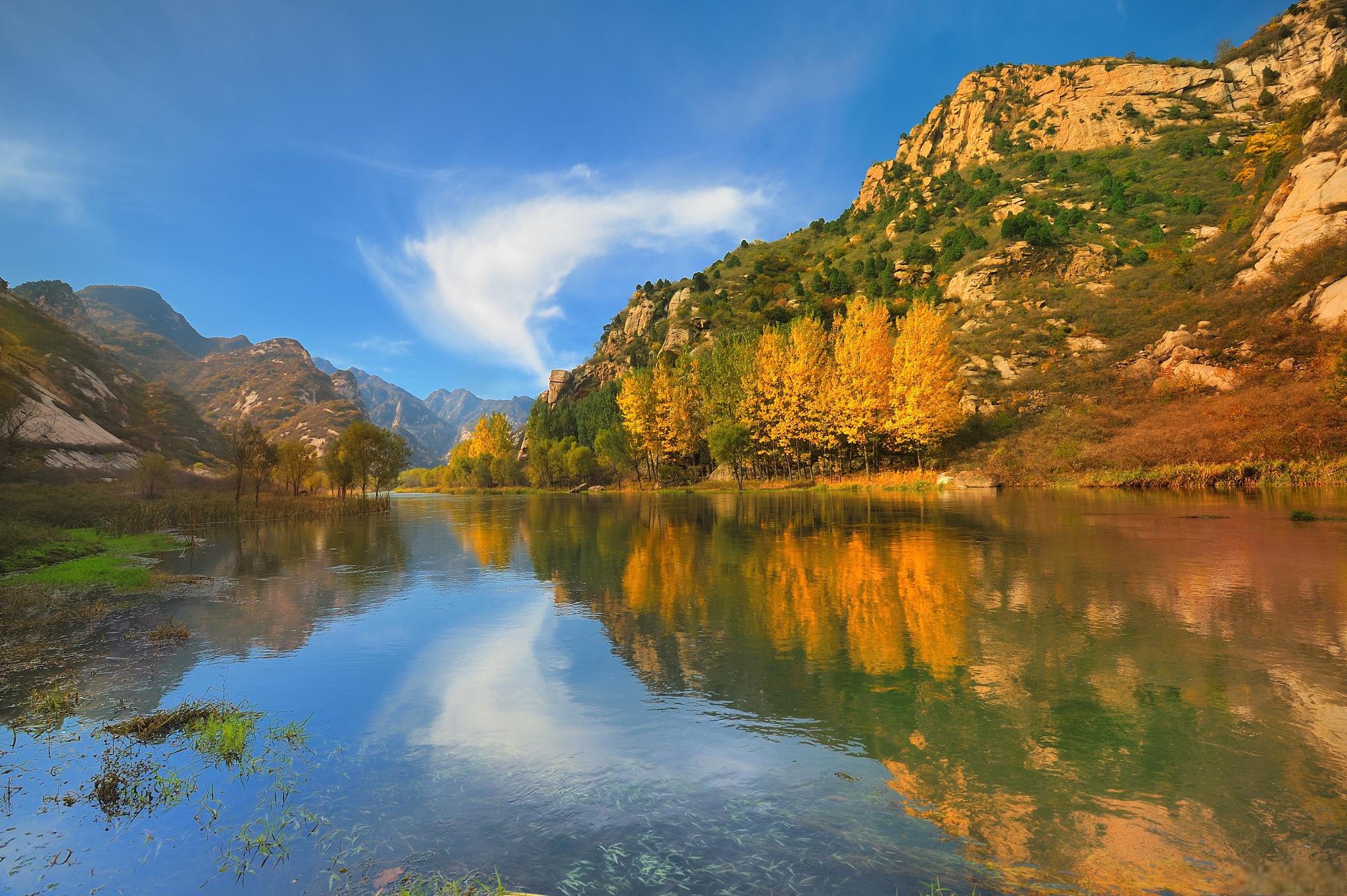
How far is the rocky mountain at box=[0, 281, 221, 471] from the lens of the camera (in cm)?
4200

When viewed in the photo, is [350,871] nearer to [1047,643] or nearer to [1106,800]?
[1106,800]

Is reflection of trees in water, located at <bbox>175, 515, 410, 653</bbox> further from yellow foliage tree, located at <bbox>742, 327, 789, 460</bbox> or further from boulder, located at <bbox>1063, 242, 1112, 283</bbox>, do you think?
boulder, located at <bbox>1063, 242, 1112, 283</bbox>

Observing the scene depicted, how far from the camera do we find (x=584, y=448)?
87.1 metres

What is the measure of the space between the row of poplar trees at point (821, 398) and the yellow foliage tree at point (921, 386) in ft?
0.27

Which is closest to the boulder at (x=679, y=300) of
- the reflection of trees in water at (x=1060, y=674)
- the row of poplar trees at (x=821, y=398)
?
the row of poplar trees at (x=821, y=398)

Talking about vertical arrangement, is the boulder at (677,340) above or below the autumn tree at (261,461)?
above

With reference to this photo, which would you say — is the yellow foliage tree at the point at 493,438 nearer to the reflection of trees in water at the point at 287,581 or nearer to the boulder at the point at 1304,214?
the reflection of trees in water at the point at 287,581

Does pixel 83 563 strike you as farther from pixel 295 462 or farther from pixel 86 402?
pixel 86 402

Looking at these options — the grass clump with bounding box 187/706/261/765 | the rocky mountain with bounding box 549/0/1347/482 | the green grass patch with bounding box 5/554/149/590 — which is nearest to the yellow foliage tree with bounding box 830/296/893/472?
the rocky mountain with bounding box 549/0/1347/482

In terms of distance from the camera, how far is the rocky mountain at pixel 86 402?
42.0 meters

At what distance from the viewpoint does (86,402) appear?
58.2 meters

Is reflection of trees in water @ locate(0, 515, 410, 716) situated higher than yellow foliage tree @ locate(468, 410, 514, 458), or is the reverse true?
yellow foliage tree @ locate(468, 410, 514, 458)

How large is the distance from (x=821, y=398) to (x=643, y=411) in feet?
78.6

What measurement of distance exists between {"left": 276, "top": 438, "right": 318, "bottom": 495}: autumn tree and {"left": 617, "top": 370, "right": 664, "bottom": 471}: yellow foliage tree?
109 feet
